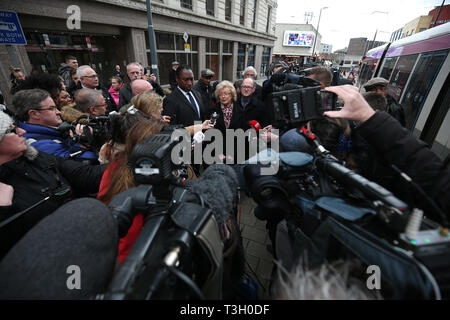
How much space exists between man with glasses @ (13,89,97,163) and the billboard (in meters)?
49.4

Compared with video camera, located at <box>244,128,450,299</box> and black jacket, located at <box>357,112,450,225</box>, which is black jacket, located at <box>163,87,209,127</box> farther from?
black jacket, located at <box>357,112,450,225</box>

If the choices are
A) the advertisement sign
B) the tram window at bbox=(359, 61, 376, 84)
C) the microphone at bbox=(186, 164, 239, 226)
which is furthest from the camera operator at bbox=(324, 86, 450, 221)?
the tram window at bbox=(359, 61, 376, 84)

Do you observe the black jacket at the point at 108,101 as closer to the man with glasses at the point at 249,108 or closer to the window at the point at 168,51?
the man with glasses at the point at 249,108

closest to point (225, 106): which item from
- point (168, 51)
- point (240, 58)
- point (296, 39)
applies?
point (168, 51)

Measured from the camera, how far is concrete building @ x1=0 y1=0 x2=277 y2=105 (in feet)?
18.8

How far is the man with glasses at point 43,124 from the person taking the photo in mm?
1765

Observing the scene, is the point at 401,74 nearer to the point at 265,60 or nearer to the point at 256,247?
the point at 256,247

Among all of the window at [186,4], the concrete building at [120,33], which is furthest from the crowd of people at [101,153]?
the window at [186,4]

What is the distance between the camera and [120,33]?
8312 mm

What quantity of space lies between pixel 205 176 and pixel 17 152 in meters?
1.31

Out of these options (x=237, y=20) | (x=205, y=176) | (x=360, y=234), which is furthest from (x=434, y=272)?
(x=237, y=20)

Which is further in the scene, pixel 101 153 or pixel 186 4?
pixel 186 4

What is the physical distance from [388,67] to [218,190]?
32.2 ft
